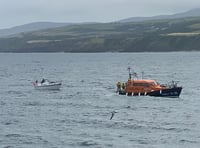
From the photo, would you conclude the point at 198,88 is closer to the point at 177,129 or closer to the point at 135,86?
the point at 135,86

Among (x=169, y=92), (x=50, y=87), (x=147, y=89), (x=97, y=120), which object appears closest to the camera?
(x=97, y=120)

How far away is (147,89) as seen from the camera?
348 feet

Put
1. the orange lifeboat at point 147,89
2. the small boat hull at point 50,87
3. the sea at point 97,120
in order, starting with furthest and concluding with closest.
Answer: the small boat hull at point 50,87 < the orange lifeboat at point 147,89 < the sea at point 97,120

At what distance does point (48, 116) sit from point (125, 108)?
48.1 ft

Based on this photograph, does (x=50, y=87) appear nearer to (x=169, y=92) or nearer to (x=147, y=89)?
(x=147, y=89)

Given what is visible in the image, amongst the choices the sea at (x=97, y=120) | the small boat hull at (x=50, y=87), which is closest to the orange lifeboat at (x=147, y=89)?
the sea at (x=97, y=120)

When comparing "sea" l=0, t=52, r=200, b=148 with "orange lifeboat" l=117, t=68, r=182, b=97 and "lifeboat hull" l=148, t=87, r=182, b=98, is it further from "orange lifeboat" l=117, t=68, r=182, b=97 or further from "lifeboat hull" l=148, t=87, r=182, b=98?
"orange lifeboat" l=117, t=68, r=182, b=97

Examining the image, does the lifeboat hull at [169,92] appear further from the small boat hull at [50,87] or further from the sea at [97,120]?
the small boat hull at [50,87]

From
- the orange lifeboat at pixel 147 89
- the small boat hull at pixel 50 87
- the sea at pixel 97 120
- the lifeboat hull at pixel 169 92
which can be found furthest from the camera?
the small boat hull at pixel 50 87

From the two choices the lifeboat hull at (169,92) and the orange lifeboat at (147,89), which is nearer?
the lifeboat hull at (169,92)

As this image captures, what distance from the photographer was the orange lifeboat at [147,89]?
338ft

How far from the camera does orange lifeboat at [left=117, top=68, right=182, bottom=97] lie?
103 m

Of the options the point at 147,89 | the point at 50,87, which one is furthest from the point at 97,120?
the point at 50,87

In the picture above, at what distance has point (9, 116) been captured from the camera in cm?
7881
